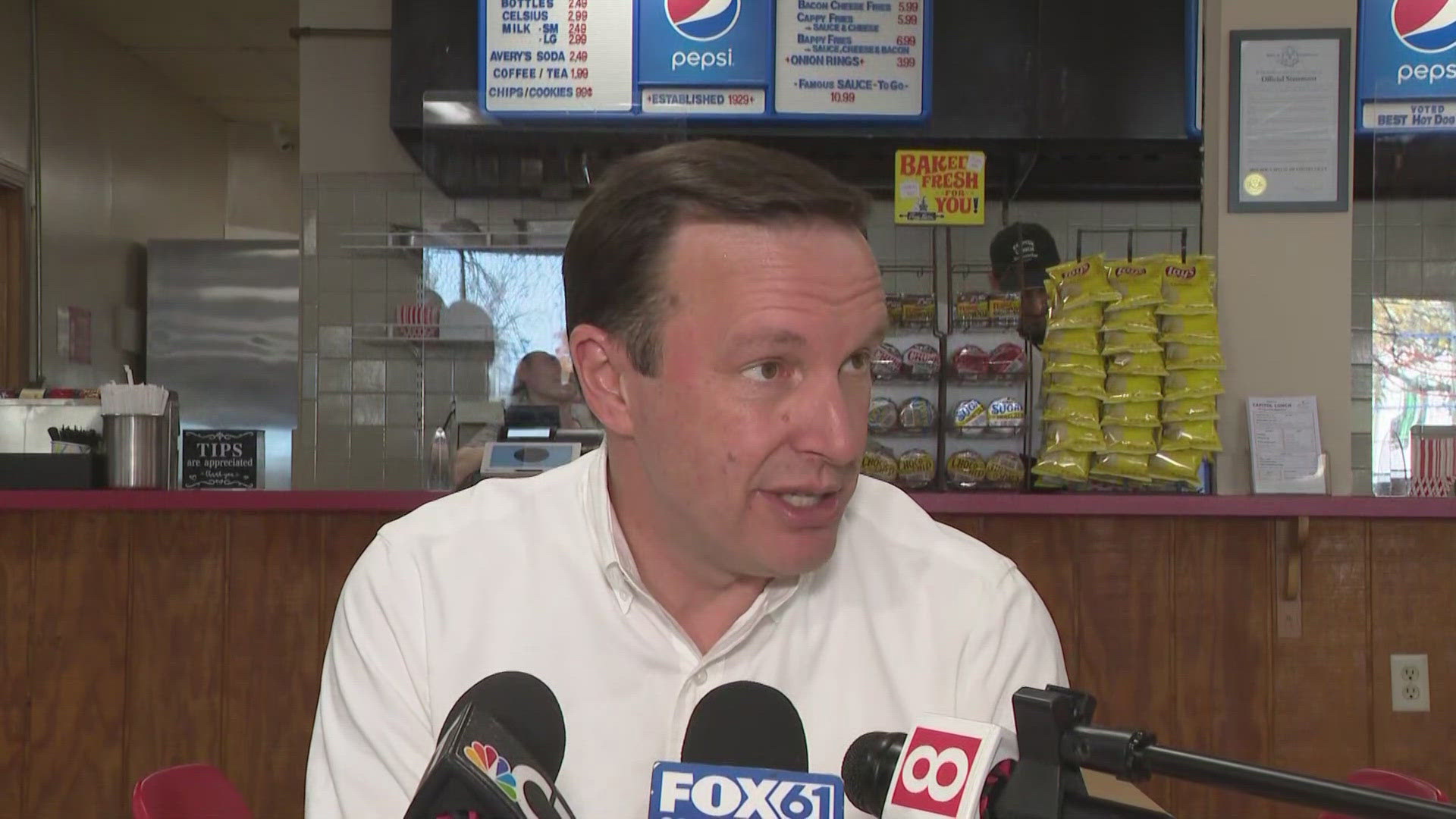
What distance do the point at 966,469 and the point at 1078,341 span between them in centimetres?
45

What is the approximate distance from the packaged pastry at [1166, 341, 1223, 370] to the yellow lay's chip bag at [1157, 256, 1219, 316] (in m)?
0.08

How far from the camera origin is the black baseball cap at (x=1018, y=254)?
4.01 meters

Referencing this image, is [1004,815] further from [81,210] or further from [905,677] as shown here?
[81,210]

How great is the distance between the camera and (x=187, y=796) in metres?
1.71

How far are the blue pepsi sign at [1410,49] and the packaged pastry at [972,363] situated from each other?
1777 mm

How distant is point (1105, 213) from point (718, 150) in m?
4.65

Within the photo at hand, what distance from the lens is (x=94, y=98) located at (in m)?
6.46

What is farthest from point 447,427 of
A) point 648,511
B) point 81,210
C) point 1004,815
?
point 1004,815

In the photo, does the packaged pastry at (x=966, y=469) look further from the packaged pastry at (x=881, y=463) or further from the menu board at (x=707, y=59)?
the menu board at (x=707, y=59)

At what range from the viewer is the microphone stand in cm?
58

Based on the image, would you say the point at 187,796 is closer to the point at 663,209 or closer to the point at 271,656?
the point at 663,209

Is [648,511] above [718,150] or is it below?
below

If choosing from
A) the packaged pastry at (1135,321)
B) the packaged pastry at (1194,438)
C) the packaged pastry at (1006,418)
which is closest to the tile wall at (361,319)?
the packaged pastry at (1006,418)

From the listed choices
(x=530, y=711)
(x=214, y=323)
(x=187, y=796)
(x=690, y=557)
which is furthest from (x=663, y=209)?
(x=214, y=323)
